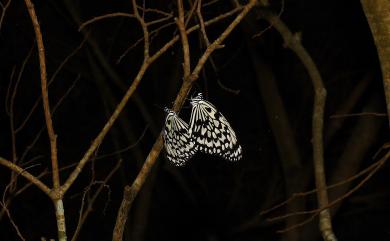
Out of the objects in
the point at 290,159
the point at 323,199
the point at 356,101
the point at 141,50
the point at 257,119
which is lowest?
the point at 323,199

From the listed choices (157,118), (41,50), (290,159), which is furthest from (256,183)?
(41,50)

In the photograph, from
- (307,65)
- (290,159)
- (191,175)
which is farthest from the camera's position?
(191,175)

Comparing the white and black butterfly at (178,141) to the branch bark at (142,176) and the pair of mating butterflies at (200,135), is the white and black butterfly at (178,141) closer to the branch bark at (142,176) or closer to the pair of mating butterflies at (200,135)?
the pair of mating butterflies at (200,135)

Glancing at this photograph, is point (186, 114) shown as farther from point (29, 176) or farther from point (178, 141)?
point (29, 176)

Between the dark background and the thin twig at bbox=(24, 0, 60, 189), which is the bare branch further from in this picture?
the dark background

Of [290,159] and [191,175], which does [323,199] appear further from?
[191,175]

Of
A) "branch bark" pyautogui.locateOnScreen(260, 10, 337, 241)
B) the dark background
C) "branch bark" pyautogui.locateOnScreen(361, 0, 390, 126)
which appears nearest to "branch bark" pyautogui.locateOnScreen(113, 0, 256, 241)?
"branch bark" pyautogui.locateOnScreen(361, 0, 390, 126)

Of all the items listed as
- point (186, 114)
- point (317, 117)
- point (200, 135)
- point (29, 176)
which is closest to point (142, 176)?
point (29, 176)
